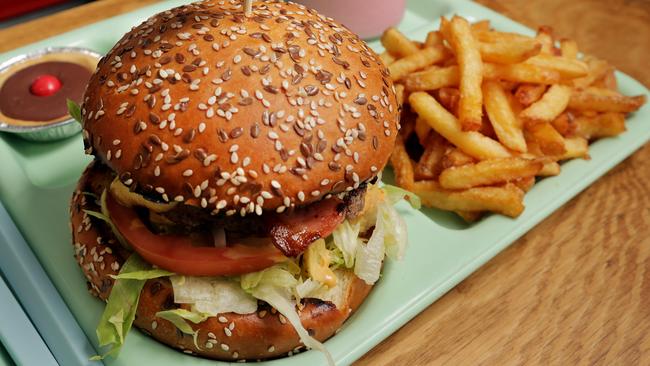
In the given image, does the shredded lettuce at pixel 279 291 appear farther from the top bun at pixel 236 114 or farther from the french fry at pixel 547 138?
the french fry at pixel 547 138

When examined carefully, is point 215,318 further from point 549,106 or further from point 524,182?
point 549,106

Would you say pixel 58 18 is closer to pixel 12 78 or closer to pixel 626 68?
pixel 12 78

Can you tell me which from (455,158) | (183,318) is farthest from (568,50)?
(183,318)

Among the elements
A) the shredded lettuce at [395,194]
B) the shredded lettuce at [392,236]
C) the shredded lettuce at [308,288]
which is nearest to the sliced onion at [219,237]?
the shredded lettuce at [308,288]

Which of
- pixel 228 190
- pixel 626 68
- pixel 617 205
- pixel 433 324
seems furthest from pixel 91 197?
pixel 626 68

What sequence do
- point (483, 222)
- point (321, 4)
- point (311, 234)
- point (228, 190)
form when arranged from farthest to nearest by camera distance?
point (321, 4) < point (483, 222) < point (311, 234) < point (228, 190)

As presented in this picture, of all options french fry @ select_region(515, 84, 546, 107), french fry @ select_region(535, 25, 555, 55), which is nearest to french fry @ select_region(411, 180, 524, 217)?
french fry @ select_region(515, 84, 546, 107)
